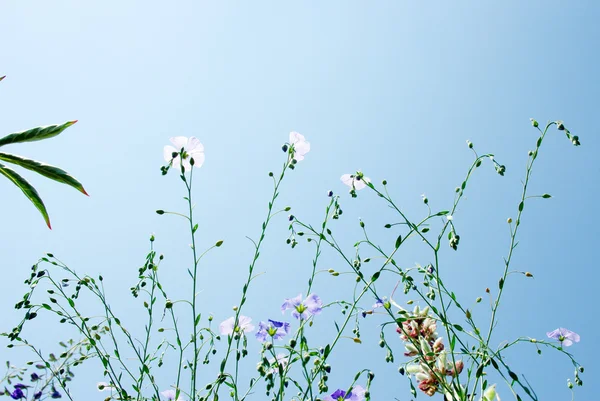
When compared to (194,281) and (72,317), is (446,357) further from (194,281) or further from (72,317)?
(72,317)

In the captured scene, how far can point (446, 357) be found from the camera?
58.3 inches

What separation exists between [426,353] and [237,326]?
2.28 feet

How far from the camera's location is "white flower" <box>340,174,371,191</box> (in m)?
1.89

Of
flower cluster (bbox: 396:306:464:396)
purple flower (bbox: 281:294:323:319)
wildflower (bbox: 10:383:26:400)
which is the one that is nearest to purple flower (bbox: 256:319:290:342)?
purple flower (bbox: 281:294:323:319)

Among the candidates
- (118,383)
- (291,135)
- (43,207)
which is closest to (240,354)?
(118,383)

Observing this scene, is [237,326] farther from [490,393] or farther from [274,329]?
[490,393]

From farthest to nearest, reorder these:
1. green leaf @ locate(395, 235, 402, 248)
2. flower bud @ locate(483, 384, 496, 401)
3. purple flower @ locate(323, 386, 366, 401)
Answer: green leaf @ locate(395, 235, 402, 248)
purple flower @ locate(323, 386, 366, 401)
flower bud @ locate(483, 384, 496, 401)

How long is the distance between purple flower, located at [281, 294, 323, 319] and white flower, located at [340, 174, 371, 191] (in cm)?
47

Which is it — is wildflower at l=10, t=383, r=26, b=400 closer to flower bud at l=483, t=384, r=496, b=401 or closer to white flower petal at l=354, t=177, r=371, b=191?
white flower petal at l=354, t=177, r=371, b=191

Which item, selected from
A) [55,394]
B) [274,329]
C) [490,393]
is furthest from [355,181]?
[55,394]

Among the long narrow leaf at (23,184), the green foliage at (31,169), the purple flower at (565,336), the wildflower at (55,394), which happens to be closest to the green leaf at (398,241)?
the purple flower at (565,336)

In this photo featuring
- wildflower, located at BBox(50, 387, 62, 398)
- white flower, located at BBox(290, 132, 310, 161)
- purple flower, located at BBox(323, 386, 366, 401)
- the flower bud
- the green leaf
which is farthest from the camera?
white flower, located at BBox(290, 132, 310, 161)

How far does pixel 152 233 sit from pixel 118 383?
645 millimetres

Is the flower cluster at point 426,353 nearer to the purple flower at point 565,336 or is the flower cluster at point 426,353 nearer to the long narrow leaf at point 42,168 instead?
the purple flower at point 565,336
